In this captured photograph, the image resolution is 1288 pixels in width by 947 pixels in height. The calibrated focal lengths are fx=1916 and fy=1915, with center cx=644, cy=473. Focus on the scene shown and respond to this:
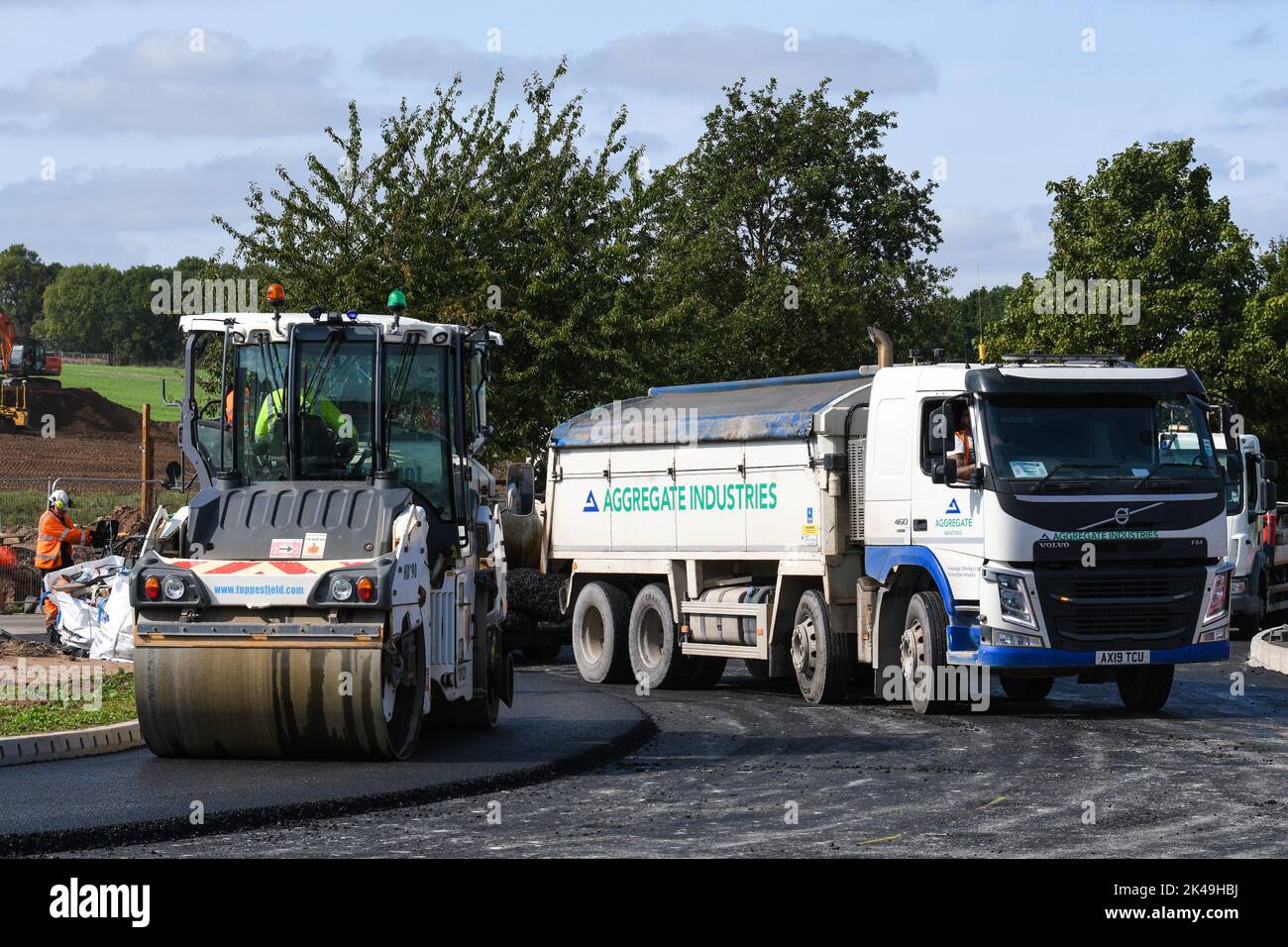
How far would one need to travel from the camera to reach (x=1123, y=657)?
1597 centimetres

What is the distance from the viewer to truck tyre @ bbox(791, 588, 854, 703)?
1772cm

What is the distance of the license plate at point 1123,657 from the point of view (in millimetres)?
15906

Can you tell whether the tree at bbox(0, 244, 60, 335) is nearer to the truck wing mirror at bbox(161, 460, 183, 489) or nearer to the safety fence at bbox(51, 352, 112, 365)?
the safety fence at bbox(51, 352, 112, 365)

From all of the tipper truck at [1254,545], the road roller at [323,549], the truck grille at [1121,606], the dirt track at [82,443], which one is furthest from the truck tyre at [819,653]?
A: the dirt track at [82,443]

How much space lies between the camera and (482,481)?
14.9 meters

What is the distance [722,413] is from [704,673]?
2999 millimetres

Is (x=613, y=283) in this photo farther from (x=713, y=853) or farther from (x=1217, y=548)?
(x=713, y=853)

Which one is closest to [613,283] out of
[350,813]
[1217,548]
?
[1217,548]

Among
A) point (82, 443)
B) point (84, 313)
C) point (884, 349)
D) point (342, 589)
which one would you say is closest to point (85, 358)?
point (84, 313)

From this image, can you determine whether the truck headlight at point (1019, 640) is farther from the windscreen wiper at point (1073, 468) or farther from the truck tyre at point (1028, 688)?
the truck tyre at point (1028, 688)

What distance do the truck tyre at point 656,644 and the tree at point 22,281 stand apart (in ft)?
478

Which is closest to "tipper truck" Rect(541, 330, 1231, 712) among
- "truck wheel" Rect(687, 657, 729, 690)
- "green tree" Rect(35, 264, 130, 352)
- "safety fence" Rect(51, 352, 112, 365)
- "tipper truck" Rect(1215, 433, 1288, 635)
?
"truck wheel" Rect(687, 657, 729, 690)

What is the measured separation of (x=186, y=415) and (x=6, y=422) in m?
53.1

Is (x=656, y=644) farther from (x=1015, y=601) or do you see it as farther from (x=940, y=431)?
(x=1015, y=601)
